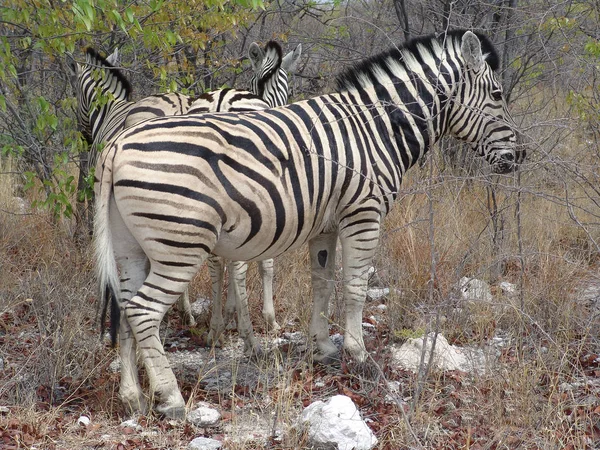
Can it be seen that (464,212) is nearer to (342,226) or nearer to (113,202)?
(342,226)

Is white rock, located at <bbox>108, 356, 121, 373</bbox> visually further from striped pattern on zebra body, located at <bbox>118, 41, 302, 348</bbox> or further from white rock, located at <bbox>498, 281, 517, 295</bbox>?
white rock, located at <bbox>498, 281, 517, 295</bbox>

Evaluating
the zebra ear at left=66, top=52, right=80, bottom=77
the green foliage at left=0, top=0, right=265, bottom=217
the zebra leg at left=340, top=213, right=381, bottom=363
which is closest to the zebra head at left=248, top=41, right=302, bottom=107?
the green foliage at left=0, top=0, right=265, bottom=217

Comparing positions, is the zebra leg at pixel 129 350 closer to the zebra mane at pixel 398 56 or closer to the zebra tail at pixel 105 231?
the zebra tail at pixel 105 231

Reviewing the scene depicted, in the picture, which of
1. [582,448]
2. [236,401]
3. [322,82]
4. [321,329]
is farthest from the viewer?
[322,82]

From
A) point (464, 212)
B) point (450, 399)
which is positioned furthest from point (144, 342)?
point (464, 212)

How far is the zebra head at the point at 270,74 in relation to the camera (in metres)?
7.00

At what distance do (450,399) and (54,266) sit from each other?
12.6 feet

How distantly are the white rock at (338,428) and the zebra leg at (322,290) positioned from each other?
1299 millimetres

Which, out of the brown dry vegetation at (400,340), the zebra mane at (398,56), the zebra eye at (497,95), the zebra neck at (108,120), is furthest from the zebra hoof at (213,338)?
the zebra eye at (497,95)

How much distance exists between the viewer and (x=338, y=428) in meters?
3.64

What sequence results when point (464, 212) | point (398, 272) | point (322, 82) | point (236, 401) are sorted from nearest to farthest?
point (236, 401)
point (398, 272)
point (464, 212)
point (322, 82)

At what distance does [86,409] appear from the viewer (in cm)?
421

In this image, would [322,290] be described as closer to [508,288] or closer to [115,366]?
[115,366]

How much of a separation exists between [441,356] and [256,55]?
3992 mm
